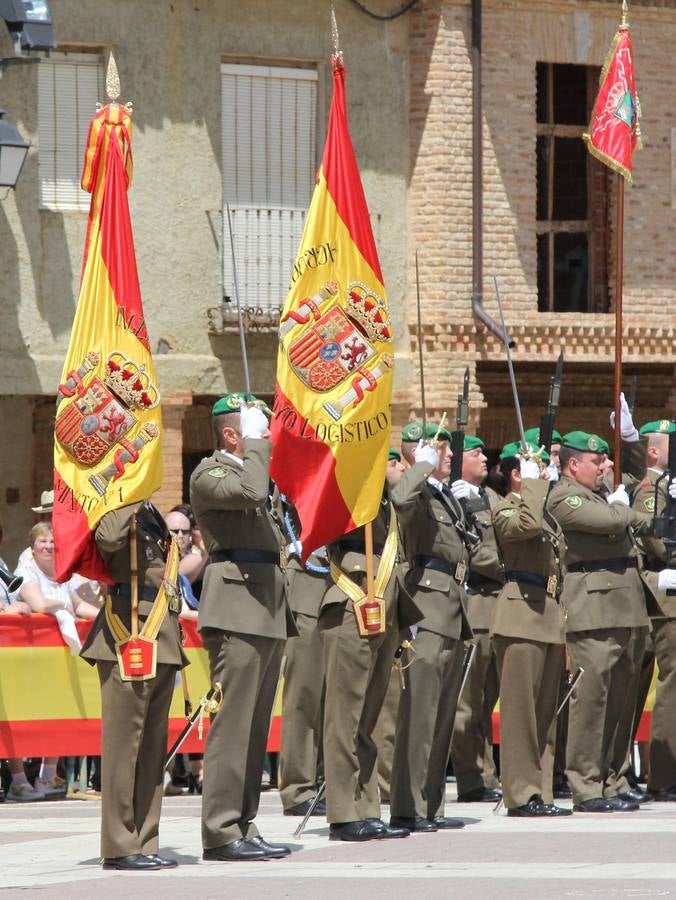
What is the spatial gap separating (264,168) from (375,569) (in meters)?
11.3

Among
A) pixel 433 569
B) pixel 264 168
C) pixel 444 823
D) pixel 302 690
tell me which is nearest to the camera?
pixel 444 823

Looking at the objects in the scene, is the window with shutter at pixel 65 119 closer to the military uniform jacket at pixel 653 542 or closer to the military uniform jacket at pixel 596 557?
the military uniform jacket at pixel 653 542

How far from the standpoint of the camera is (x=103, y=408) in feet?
32.3

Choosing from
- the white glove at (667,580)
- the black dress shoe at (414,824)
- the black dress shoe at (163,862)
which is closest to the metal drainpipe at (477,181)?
the white glove at (667,580)

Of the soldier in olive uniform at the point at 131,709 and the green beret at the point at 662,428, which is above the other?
the green beret at the point at 662,428

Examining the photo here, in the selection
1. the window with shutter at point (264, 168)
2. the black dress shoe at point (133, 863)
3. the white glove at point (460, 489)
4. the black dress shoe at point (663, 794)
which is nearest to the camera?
the black dress shoe at point (133, 863)

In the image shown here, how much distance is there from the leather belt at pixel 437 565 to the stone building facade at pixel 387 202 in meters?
9.54

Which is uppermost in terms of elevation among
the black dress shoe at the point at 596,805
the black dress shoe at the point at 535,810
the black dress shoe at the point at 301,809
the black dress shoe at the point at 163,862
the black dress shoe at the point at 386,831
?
the black dress shoe at the point at 163,862

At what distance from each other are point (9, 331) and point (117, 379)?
10047 mm

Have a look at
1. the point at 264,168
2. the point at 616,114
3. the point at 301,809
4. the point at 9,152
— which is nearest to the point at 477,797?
the point at 301,809

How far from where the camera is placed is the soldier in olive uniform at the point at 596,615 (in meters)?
11.6

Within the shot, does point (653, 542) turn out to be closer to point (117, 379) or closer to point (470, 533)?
point (470, 533)

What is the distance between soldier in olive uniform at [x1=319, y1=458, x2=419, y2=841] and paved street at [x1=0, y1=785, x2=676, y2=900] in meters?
0.16

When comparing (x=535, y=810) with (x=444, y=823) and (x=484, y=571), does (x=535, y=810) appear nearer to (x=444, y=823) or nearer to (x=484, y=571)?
(x=444, y=823)
